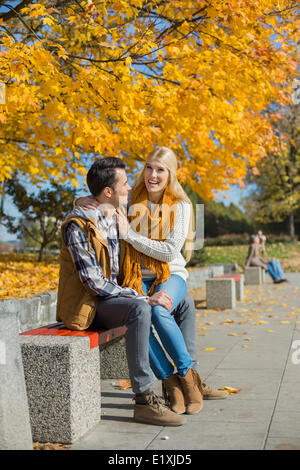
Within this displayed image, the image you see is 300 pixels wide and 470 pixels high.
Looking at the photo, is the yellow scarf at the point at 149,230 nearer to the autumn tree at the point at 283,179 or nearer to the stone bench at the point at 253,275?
the stone bench at the point at 253,275

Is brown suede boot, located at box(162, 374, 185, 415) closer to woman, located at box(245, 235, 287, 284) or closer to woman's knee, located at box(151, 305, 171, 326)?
woman's knee, located at box(151, 305, 171, 326)

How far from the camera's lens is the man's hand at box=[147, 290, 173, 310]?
390 centimetres

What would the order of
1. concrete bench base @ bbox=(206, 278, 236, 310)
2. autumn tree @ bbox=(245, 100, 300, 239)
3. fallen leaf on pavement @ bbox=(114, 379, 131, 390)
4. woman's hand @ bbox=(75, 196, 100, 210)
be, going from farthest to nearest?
autumn tree @ bbox=(245, 100, 300, 239), concrete bench base @ bbox=(206, 278, 236, 310), fallen leaf on pavement @ bbox=(114, 379, 131, 390), woman's hand @ bbox=(75, 196, 100, 210)

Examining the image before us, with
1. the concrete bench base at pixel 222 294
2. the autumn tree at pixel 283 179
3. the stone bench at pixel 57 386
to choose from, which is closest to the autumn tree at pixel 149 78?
the concrete bench base at pixel 222 294

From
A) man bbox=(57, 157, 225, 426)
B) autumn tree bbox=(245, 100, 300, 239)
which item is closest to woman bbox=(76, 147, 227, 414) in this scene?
man bbox=(57, 157, 225, 426)

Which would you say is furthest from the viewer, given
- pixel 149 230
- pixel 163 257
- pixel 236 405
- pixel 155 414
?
pixel 149 230

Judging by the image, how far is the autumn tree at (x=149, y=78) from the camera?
265 inches

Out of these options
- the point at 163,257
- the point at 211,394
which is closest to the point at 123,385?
the point at 211,394

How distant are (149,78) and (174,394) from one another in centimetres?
538

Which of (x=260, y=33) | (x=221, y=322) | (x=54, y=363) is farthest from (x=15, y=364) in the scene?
(x=260, y=33)

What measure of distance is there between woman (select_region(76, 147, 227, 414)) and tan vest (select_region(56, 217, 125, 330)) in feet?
1.13

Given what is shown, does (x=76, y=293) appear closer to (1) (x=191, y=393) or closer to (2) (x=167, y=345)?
(2) (x=167, y=345)

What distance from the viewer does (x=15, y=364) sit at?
9.55 feet

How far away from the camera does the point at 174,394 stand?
12.8 feet
